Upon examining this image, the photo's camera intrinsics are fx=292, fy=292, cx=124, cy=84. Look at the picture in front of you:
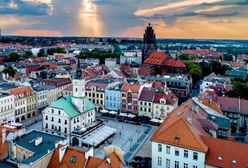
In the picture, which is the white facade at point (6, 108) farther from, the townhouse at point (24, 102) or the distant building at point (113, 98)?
the distant building at point (113, 98)

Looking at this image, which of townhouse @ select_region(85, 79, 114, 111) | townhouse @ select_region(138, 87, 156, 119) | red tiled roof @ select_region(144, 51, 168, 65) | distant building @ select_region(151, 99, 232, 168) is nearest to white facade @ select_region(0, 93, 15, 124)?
townhouse @ select_region(85, 79, 114, 111)

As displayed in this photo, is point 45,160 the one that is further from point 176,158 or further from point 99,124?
point 99,124

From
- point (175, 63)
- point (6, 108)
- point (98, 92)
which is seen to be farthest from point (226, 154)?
point (175, 63)

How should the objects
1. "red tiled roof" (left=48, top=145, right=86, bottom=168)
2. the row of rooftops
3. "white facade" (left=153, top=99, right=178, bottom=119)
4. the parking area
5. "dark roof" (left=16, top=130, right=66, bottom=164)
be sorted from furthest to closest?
"white facade" (left=153, top=99, right=178, bottom=119) → the parking area → the row of rooftops → "dark roof" (left=16, top=130, right=66, bottom=164) → "red tiled roof" (left=48, top=145, right=86, bottom=168)

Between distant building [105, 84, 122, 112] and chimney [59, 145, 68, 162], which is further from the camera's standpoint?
distant building [105, 84, 122, 112]

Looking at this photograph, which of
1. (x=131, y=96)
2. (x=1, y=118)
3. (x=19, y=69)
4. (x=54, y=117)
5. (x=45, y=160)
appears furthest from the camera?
(x=19, y=69)

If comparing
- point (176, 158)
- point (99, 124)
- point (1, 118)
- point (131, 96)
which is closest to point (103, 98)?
point (131, 96)

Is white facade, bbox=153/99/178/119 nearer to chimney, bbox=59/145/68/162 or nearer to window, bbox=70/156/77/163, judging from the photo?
chimney, bbox=59/145/68/162
